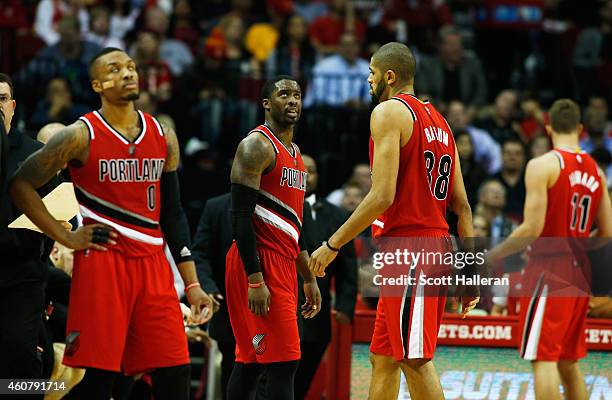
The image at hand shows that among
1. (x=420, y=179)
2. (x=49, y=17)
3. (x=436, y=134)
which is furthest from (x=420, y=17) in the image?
(x=420, y=179)

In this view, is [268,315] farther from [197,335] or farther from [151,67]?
[151,67]

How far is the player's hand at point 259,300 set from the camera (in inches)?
252

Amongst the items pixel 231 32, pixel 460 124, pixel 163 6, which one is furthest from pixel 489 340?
pixel 163 6

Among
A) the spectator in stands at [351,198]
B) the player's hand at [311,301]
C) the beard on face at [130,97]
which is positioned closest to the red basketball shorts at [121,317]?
the beard on face at [130,97]

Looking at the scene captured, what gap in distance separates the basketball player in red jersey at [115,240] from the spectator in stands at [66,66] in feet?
24.1

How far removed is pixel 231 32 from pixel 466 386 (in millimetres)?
7490

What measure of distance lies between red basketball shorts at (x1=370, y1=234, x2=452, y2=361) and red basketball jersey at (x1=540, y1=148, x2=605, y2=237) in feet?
4.36

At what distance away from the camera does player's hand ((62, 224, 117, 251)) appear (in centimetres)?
572

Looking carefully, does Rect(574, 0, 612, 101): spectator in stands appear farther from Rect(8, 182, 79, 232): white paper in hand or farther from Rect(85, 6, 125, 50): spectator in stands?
Rect(8, 182, 79, 232): white paper in hand

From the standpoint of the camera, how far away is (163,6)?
16.3 metres

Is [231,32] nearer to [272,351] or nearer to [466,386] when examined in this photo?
[466,386]

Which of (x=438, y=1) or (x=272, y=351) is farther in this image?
(x=438, y=1)

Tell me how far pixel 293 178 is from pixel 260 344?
3.33 feet

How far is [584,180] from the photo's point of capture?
303 inches
